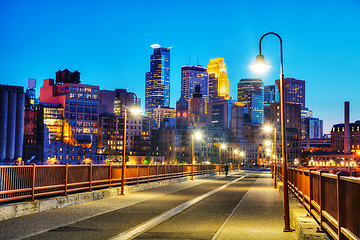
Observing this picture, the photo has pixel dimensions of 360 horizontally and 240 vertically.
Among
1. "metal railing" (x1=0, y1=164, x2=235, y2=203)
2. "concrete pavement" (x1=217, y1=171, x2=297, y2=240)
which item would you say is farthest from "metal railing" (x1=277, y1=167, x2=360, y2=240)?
"metal railing" (x1=0, y1=164, x2=235, y2=203)

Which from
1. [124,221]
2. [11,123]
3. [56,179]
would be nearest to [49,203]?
[56,179]

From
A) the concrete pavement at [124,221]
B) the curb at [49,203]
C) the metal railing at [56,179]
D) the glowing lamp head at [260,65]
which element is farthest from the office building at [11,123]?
the glowing lamp head at [260,65]

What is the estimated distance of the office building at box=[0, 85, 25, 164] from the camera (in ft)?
595

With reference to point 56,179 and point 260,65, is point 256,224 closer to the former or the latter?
point 260,65

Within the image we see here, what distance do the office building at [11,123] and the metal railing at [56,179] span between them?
15893 cm

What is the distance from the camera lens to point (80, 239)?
1161cm

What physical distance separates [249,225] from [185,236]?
130 inches

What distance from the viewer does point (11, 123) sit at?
188 meters

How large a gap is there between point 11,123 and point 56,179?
588 ft

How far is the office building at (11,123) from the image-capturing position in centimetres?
18150

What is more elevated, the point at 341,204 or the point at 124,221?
the point at 341,204

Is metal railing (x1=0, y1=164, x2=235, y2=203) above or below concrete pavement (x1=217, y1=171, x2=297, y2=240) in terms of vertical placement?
above

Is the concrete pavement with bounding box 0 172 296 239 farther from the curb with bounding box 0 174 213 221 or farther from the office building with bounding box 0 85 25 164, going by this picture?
the office building with bounding box 0 85 25 164

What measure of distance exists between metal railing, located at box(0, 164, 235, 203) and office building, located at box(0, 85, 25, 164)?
159m
